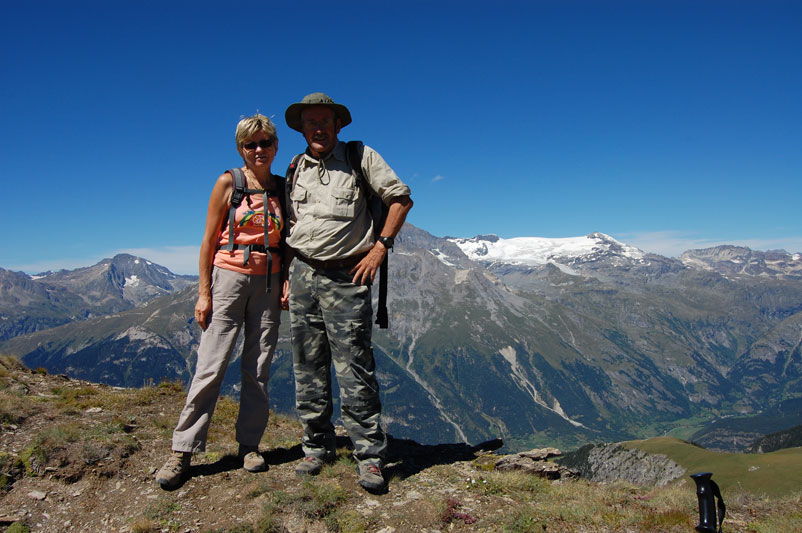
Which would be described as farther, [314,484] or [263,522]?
[314,484]

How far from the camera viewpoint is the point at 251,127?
796 centimetres

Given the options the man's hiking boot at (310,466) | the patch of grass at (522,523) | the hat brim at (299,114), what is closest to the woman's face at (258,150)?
the hat brim at (299,114)

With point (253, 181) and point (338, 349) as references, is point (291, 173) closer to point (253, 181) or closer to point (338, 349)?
point (253, 181)

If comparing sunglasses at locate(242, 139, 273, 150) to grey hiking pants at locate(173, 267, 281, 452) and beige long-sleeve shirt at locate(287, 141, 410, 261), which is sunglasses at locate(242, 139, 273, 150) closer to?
beige long-sleeve shirt at locate(287, 141, 410, 261)

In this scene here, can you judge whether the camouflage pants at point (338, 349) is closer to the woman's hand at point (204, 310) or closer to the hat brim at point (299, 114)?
the woman's hand at point (204, 310)

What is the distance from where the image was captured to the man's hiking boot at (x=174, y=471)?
24.7 ft

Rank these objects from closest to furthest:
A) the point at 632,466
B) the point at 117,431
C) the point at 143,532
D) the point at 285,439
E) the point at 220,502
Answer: the point at 143,532, the point at 220,502, the point at 117,431, the point at 285,439, the point at 632,466

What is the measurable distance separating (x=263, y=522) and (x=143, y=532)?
1.63 metres

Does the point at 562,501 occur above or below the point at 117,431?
below

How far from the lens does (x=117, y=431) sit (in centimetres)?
981

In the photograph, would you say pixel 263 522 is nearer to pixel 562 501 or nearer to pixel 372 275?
pixel 372 275

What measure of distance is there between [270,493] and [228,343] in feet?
8.33

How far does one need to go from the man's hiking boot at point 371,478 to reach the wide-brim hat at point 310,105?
593 cm

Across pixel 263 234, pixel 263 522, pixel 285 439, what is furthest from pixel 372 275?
pixel 285 439
